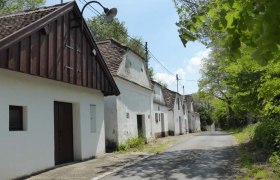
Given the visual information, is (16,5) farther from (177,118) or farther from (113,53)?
(177,118)

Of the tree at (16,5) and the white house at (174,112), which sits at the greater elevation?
the tree at (16,5)

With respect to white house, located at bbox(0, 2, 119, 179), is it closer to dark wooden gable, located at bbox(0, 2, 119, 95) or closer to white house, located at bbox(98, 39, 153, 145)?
dark wooden gable, located at bbox(0, 2, 119, 95)

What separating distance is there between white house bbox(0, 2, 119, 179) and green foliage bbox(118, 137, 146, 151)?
302 cm

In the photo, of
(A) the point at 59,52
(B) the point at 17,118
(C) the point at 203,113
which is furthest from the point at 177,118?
(B) the point at 17,118

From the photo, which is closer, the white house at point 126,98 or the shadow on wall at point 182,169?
the shadow on wall at point 182,169

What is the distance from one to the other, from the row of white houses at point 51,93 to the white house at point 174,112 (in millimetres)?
25005

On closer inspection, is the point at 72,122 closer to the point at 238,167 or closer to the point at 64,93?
the point at 64,93

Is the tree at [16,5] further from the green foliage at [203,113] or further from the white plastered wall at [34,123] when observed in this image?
the green foliage at [203,113]

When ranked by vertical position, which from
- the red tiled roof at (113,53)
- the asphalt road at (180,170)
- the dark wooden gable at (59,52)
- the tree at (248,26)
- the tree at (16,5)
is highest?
the tree at (16,5)

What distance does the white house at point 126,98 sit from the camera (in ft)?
72.7

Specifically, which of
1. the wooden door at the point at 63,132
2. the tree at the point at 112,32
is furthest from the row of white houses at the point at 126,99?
the tree at the point at 112,32

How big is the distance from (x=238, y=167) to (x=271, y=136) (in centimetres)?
193

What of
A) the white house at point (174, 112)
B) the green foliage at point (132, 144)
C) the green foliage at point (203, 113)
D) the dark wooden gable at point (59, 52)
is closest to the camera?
the dark wooden gable at point (59, 52)

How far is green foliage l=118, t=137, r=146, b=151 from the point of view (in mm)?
21895
